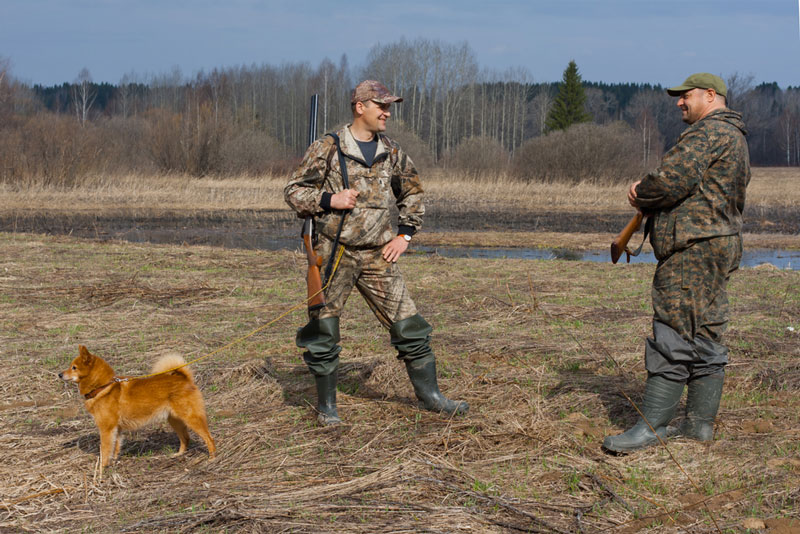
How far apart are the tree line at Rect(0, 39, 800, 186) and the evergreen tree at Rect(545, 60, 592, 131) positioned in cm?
55

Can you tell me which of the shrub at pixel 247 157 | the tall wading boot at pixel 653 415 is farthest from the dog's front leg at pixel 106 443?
the shrub at pixel 247 157

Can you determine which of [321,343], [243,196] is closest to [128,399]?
[321,343]

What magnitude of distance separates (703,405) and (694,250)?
103 cm

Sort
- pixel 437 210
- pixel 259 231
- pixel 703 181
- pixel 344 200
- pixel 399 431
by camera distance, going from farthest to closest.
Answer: pixel 437 210
pixel 259 231
pixel 399 431
pixel 344 200
pixel 703 181

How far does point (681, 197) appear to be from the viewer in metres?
4.75

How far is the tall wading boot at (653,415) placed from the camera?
15.8ft

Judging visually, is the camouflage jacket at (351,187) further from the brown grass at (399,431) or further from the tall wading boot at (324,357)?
the brown grass at (399,431)

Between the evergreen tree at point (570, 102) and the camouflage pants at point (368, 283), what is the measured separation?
67186 mm

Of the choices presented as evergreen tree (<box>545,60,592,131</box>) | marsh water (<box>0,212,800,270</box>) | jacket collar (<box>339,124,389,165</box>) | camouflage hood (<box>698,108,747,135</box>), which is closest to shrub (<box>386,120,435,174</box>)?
marsh water (<box>0,212,800,270</box>)

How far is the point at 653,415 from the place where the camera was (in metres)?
4.89

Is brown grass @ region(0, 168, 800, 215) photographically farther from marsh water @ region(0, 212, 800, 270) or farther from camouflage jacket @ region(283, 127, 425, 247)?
camouflage jacket @ region(283, 127, 425, 247)

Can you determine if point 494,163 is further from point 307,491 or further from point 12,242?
point 307,491

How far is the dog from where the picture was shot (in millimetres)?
4613

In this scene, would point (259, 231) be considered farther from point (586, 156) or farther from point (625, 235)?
point (586, 156)
